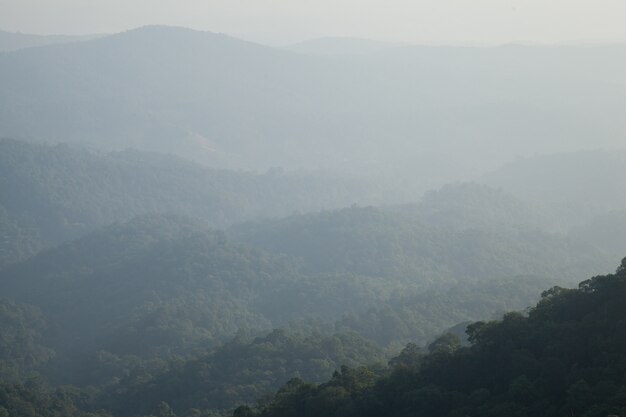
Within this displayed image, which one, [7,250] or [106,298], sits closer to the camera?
[106,298]

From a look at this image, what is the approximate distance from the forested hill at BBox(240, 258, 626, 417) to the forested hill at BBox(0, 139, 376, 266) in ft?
217

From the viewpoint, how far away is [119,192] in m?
108

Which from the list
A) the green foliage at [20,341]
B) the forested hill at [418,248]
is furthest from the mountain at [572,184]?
the green foliage at [20,341]

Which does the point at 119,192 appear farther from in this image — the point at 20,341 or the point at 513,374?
the point at 513,374

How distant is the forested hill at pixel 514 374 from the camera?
19.9 meters

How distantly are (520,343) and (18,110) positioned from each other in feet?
625

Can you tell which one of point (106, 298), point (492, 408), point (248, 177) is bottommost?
point (106, 298)

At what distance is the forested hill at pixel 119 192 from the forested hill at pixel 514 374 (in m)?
66.1

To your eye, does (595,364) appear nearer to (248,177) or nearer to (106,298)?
(106,298)

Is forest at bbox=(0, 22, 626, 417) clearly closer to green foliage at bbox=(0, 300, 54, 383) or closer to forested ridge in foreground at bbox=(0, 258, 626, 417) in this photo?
forested ridge in foreground at bbox=(0, 258, 626, 417)

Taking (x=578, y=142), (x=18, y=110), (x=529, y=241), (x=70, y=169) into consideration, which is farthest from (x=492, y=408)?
(x=18, y=110)

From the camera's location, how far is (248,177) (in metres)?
127

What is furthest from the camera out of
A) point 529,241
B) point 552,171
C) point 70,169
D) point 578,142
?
point 578,142

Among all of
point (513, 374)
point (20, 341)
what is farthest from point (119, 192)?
point (513, 374)
